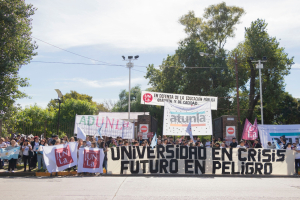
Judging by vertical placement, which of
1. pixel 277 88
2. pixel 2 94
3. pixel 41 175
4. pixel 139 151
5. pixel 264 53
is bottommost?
pixel 41 175

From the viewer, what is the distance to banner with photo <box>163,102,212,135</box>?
49.2 feet

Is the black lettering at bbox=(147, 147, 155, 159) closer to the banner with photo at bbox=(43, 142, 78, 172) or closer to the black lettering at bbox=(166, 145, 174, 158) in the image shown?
the black lettering at bbox=(166, 145, 174, 158)

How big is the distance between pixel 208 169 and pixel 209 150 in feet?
2.94

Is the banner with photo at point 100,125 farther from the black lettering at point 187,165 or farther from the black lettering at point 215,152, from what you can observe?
the black lettering at point 215,152

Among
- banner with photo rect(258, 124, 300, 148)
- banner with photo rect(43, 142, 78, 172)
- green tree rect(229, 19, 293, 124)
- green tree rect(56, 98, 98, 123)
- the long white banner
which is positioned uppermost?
green tree rect(229, 19, 293, 124)

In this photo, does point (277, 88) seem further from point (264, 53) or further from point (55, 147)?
point (55, 147)

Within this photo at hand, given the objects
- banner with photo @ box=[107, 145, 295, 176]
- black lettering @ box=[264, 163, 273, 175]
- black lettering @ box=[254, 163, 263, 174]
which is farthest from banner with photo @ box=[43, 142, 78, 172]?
black lettering @ box=[264, 163, 273, 175]

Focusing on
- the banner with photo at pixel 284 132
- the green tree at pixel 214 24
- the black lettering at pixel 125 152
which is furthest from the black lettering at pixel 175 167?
the green tree at pixel 214 24

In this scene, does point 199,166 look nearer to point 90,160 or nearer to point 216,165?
point 216,165

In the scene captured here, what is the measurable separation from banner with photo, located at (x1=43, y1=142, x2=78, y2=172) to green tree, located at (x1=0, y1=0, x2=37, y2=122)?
7392mm

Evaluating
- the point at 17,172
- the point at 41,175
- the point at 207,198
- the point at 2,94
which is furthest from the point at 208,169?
the point at 2,94

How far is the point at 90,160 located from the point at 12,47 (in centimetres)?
949

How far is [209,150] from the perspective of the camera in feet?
45.9

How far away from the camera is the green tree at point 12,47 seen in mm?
17344
